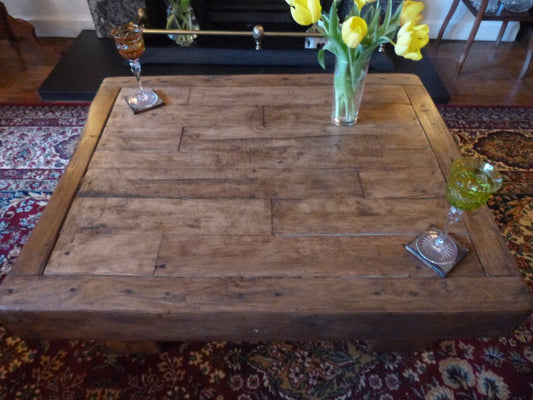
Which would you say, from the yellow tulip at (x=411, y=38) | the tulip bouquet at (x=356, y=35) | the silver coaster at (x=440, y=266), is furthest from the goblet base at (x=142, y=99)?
the silver coaster at (x=440, y=266)

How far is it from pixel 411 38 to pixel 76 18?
8.32ft

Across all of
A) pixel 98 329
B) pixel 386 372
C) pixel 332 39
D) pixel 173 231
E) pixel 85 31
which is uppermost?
pixel 332 39

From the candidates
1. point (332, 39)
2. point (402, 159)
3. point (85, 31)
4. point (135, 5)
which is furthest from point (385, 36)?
point (85, 31)

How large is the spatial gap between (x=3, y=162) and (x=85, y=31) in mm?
1279

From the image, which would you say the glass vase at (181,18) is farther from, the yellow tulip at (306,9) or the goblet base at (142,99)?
the yellow tulip at (306,9)

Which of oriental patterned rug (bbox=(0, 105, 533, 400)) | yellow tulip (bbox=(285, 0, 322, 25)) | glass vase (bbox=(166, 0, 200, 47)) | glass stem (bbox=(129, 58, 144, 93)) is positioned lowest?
oriental patterned rug (bbox=(0, 105, 533, 400))

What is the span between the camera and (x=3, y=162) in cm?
185

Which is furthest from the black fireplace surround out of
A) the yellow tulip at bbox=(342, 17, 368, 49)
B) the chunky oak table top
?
the yellow tulip at bbox=(342, 17, 368, 49)

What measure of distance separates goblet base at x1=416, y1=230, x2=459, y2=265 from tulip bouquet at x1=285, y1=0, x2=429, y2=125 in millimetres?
431

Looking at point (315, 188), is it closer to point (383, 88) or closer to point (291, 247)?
point (291, 247)

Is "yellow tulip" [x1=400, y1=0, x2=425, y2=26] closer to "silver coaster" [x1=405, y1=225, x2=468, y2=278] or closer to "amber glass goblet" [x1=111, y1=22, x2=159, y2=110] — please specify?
"silver coaster" [x1=405, y1=225, x2=468, y2=278]

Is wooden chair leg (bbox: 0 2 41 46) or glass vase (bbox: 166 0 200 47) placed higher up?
glass vase (bbox: 166 0 200 47)

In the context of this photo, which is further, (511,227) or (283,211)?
(511,227)

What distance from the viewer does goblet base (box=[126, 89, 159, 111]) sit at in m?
1.34
